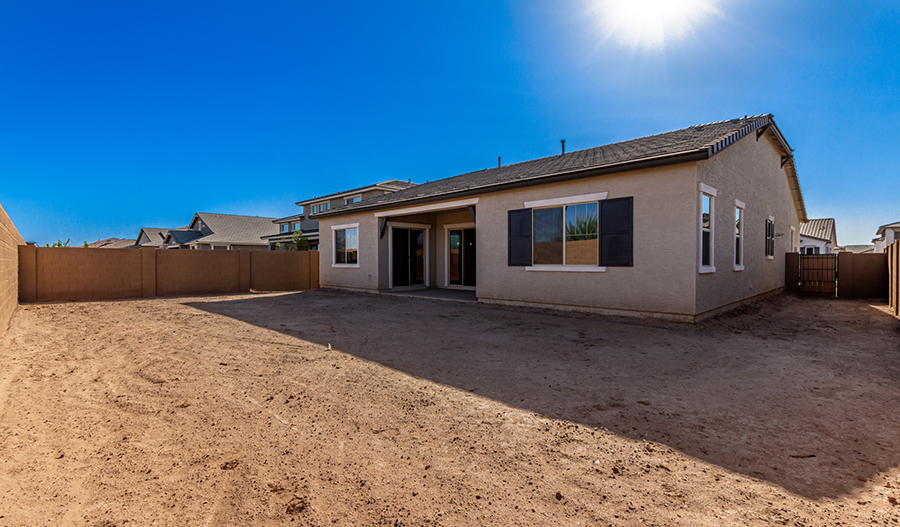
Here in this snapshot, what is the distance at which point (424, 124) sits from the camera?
20766mm

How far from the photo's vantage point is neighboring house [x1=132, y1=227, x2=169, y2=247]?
43.3 metres

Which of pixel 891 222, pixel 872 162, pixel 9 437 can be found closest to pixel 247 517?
pixel 9 437

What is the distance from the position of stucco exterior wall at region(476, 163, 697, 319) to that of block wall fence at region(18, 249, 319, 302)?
11322 millimetres

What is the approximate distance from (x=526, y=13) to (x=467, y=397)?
10.4m

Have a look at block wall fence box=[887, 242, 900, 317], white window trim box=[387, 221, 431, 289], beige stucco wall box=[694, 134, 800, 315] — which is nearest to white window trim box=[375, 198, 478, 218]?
white window trim box=[387, 221, 431, 289]

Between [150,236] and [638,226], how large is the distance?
53528 mm

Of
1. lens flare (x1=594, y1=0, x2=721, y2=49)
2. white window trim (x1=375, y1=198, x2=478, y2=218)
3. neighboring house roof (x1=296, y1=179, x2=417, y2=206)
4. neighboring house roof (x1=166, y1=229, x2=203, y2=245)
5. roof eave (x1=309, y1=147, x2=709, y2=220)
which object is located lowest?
white window trim (x1=375, y1=198, x2=478, y2=218)


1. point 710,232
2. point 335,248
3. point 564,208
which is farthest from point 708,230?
point 335,248

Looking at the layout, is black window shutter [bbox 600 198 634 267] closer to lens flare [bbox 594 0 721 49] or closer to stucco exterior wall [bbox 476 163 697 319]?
stucco exterior wall [bbox 476 163 697 319]

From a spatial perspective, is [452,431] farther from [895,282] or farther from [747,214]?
[895,282]

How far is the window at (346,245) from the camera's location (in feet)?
45.0

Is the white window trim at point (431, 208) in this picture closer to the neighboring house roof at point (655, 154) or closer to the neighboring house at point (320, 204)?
the neighboring house roof at point (655, 154)

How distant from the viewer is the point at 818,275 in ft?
41.8

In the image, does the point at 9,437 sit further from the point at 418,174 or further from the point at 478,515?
the point at 418,174
